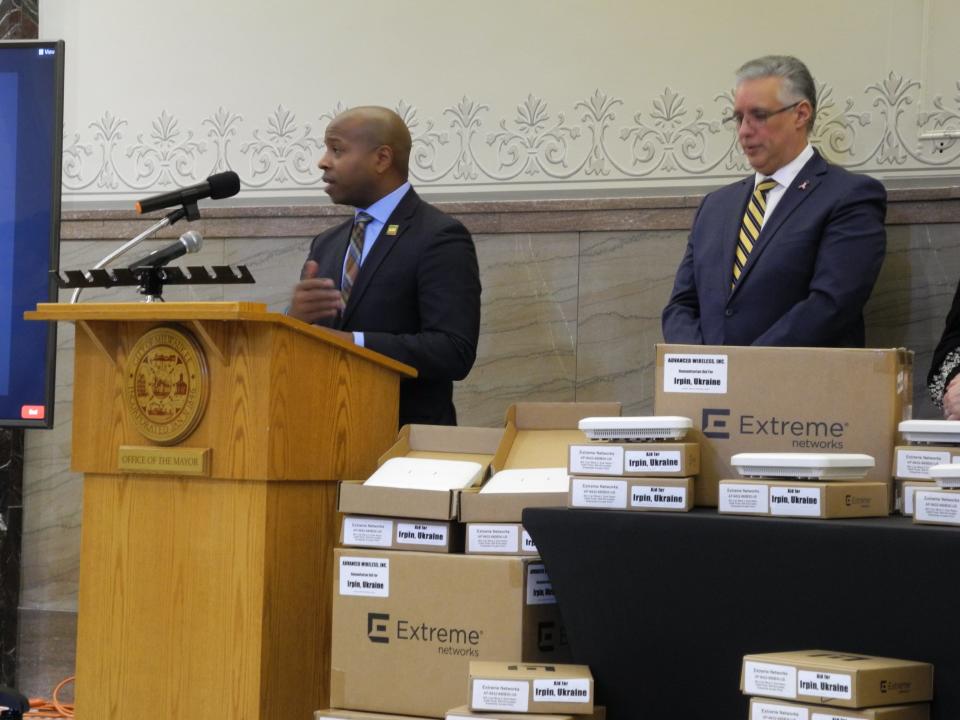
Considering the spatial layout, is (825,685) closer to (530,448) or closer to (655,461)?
(655,461)

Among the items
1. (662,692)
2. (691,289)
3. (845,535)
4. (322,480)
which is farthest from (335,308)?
(845,535)

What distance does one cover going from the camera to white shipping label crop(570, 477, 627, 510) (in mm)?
2604

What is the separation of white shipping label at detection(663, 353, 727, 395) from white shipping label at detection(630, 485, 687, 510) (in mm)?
242

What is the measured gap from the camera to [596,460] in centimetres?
266

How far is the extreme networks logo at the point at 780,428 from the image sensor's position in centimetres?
259

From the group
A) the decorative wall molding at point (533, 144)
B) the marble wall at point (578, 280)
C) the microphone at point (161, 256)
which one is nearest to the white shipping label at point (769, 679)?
the microphone at point (161, 256)

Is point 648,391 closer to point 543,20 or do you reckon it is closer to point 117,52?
point 543,20

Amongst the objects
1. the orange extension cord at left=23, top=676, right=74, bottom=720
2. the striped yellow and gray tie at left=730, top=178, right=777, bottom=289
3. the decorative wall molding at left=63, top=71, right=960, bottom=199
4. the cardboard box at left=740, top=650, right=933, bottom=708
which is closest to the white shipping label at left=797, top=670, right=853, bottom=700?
the cardboard box at left=740, top=650, right=933, bottom=708

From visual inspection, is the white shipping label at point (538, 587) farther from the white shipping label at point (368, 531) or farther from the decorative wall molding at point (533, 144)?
the decorative wall molding at point (533, 144)

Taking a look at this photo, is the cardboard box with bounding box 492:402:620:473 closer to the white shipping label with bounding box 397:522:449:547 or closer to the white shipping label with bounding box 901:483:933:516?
the white shipping label with bounding box 397:522:449:547

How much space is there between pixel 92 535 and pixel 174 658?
0.36 meters

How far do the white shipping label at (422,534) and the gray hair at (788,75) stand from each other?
1.70m

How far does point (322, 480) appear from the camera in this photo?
320 cm

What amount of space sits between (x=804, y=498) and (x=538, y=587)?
28.4 inches
